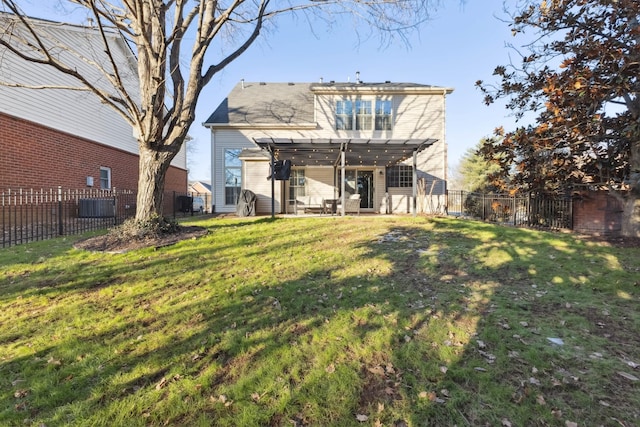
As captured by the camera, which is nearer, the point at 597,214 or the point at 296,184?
the point at 597,214

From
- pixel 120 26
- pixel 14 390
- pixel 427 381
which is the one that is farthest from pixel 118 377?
pixel 120 26

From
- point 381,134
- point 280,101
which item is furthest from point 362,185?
point 280,101

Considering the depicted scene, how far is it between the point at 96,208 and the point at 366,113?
41.2ft

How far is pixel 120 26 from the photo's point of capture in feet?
21.2

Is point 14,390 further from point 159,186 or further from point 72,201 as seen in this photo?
point 72,201

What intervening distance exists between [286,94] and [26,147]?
38.7 ft

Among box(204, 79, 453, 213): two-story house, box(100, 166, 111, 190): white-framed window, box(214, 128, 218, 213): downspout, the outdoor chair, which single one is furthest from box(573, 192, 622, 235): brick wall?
box(100, 166, 111, 190): white-framed window

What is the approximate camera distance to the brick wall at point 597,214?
9.00m

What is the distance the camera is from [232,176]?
52.6 feet

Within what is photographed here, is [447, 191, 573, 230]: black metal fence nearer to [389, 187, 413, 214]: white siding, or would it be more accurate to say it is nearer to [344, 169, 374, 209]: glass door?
[389, 187, 413, 214]: white siding

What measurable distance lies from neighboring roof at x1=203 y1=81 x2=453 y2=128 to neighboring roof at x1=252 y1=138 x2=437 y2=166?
2667mm

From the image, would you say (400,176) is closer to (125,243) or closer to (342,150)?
(342,150)

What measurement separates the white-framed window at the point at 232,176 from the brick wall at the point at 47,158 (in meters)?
5.14

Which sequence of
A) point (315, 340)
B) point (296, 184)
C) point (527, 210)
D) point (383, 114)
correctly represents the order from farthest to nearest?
point (296, 184) → point (383, 114) → point (527, 210) → point (315, 340)
